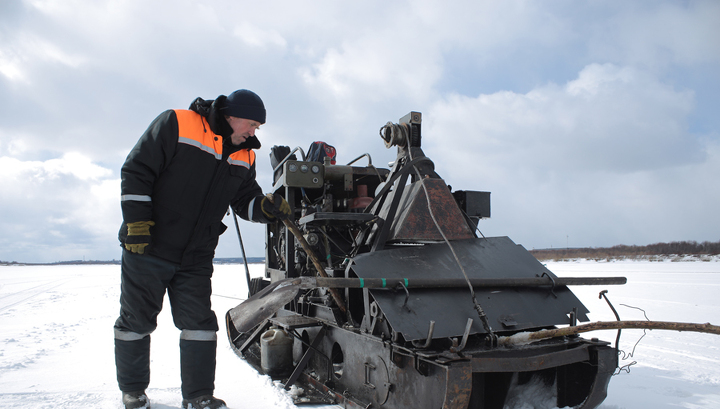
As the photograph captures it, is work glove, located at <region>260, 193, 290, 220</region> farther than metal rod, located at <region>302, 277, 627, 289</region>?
Yes

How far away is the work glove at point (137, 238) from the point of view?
243 cm

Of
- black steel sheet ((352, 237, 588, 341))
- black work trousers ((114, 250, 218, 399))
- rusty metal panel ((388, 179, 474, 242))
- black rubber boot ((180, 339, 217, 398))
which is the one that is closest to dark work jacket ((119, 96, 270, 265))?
black work trousers ((114, 250, 218, 399))

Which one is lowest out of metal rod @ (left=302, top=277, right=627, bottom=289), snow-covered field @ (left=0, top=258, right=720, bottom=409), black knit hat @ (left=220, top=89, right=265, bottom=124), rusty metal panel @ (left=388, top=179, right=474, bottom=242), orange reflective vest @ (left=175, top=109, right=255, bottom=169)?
snow-covered field @ (left=0, top=258, right=720, bottom=409)

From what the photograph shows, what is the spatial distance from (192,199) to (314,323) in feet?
4.83

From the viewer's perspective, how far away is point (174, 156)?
103 inches

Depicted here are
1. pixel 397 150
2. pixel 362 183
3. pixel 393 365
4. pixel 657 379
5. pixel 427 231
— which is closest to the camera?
pixel 393 365

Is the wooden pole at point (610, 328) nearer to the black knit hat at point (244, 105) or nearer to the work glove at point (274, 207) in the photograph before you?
the work glove at point (274, 207)

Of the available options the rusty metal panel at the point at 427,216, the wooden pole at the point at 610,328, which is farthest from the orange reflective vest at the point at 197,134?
the wooden pole at the point at 610,328

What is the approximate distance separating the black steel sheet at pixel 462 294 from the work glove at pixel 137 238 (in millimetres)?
1240

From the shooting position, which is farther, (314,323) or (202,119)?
(314,323)

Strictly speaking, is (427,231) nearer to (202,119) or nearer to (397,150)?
(397,150)

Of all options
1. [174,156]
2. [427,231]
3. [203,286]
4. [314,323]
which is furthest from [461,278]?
[174,156]

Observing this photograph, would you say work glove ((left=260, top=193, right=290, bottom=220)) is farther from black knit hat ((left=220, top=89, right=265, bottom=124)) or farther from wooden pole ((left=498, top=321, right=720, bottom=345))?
wooden pole ((left=498, top=321, right=720, bottom=345))

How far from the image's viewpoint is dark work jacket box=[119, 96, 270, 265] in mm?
2498
